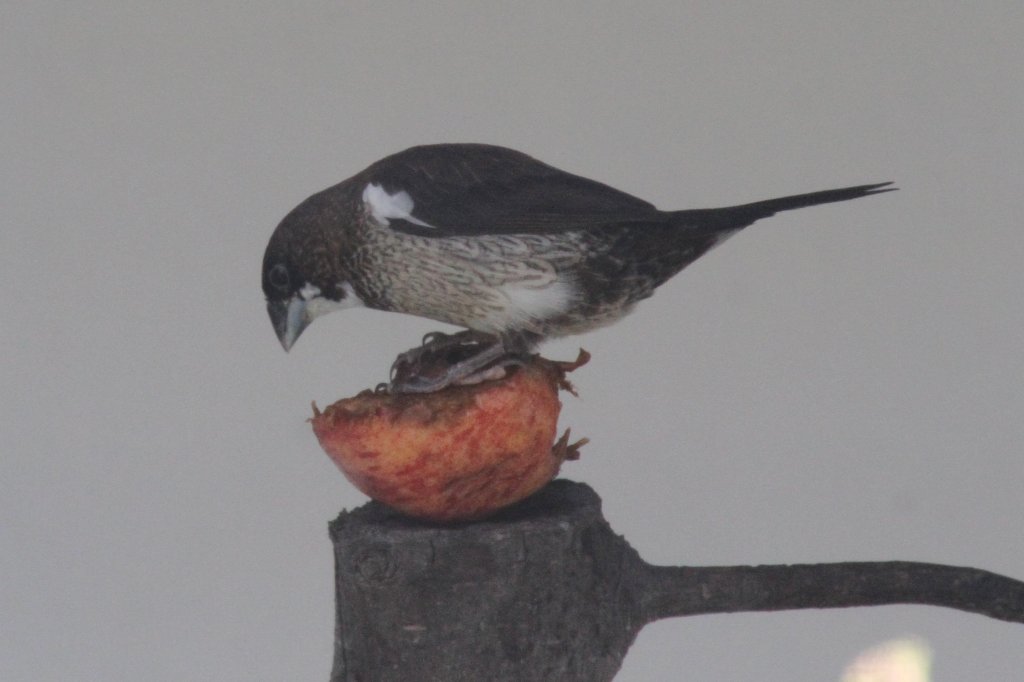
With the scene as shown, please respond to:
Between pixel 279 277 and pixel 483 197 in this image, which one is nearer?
pixel 483 197

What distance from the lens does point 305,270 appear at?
2541 millimetres

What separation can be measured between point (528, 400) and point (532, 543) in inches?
9.7

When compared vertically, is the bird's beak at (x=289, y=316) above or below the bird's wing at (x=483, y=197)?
below

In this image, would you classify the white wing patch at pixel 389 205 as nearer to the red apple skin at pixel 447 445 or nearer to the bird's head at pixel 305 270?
the bird's head at pixel 305 270

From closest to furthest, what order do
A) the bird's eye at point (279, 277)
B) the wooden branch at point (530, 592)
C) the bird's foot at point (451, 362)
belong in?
the wooden branch at point (530, 592) → the bird's foot at point (451, 362) → the bird's eye at point (279, 277)

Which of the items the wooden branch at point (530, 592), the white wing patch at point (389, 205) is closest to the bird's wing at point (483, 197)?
the white wing patch at point (389, 205)

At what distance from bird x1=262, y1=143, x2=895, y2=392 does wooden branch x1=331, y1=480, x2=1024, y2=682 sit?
287 millimetres

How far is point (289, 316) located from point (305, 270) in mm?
114

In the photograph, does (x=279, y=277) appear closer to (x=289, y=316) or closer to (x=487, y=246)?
(x=289, y=316)

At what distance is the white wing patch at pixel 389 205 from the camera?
2.45 metres

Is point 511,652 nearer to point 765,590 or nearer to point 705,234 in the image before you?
point 765,590

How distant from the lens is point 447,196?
2463mm

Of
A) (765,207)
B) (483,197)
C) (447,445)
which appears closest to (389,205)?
(483,197)

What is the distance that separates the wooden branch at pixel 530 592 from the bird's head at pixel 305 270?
411 millimetres
